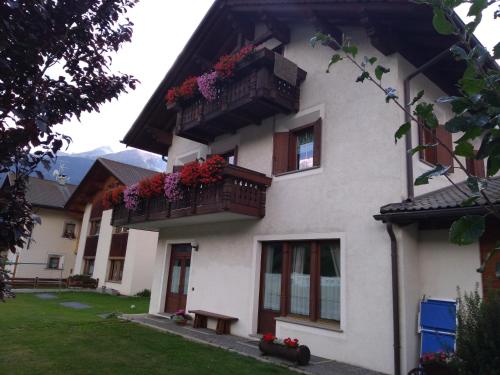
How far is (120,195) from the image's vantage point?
13.6 metres

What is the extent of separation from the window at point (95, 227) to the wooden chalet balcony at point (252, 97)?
19.2 m

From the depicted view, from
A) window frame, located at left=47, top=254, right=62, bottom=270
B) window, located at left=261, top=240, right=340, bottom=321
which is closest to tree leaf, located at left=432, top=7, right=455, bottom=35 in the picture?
window, located at left=261, top=240, right=340, bottom=321

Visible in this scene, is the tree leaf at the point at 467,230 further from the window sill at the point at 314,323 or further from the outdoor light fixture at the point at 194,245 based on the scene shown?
the outdoor light fixture at the point at 194,245

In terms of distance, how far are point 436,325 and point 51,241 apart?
97.3 ft

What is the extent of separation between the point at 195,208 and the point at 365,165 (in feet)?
14.5

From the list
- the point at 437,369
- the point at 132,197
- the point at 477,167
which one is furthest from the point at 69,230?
the point at 437,369

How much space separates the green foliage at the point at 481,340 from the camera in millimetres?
4898

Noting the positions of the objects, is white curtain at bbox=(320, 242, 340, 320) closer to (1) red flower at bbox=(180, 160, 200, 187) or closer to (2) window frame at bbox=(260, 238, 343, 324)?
(2) window frame at bbox=(260, 238, 343, 324)

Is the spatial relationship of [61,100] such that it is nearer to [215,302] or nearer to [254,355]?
[254,355]

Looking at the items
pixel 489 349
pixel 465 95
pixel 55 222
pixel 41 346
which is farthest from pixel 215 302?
pixel 55 222

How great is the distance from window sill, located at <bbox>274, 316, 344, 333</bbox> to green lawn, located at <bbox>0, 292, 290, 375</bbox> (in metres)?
1.49

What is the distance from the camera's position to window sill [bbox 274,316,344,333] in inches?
321

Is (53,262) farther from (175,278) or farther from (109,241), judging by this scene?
(175,278)

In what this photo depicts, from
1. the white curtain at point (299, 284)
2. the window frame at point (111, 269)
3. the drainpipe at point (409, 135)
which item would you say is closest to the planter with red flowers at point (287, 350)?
the white curtain at point (299, 284)
